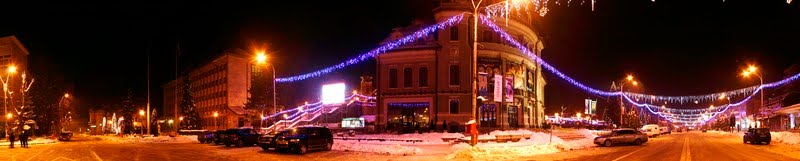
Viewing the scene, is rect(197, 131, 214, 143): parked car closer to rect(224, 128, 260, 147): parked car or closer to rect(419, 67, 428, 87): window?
rect(224, 128, 260, 147): parked car

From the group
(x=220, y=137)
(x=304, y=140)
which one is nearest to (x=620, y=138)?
(x=304, y=140)

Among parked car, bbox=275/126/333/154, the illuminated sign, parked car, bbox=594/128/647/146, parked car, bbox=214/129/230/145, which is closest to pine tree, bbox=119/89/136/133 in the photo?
the illuminated sign

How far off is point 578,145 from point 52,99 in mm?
66790

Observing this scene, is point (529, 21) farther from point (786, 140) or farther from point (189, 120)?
point (189, 120)

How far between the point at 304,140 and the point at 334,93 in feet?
110

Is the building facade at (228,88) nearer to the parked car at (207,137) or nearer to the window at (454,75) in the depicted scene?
the window at (454,75)

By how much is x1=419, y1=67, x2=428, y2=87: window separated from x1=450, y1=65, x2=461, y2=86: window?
2172mm

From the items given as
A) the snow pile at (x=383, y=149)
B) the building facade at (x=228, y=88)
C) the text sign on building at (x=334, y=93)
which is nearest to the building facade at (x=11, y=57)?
the building facade at (x=228, y=88)

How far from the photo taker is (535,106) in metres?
63.8

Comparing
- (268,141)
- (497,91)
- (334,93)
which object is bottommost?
(268,141)

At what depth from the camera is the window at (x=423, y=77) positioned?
175ft

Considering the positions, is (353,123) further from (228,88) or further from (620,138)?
(228,88)

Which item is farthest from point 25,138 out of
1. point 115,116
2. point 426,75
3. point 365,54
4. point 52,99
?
point 115,116

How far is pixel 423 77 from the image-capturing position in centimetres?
5356
